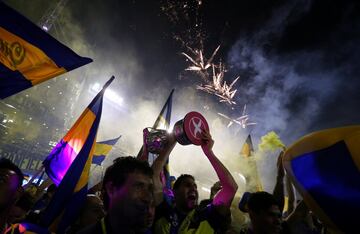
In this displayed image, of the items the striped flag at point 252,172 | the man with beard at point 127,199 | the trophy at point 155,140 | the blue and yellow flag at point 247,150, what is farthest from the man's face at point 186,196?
the blue and yellow flag at point 247,150

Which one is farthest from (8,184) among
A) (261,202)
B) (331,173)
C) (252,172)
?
(252,172)

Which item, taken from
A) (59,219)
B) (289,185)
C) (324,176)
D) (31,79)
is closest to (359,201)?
(324,176)

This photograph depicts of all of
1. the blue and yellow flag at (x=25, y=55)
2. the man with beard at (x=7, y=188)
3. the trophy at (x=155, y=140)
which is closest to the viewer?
the man with beard at (x=7, y=188)

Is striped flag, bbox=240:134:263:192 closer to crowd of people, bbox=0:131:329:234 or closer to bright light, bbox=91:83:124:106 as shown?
crowd of people, bbox=0:131:329:234

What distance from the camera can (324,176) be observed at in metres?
2.65

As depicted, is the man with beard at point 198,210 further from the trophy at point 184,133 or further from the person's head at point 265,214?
the person's head at point 265,214

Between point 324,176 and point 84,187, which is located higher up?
point 324,176

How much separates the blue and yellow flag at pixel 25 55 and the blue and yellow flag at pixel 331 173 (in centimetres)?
386

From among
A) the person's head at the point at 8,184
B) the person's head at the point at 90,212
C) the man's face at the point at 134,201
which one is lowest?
the person's head at the point at 90,212

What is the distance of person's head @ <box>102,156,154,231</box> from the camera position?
6.45 feet

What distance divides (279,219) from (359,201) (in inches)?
39.6

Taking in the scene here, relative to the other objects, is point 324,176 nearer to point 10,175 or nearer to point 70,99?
point 10,175

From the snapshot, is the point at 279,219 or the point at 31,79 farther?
the point at 31,79

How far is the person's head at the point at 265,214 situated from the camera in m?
3.00
